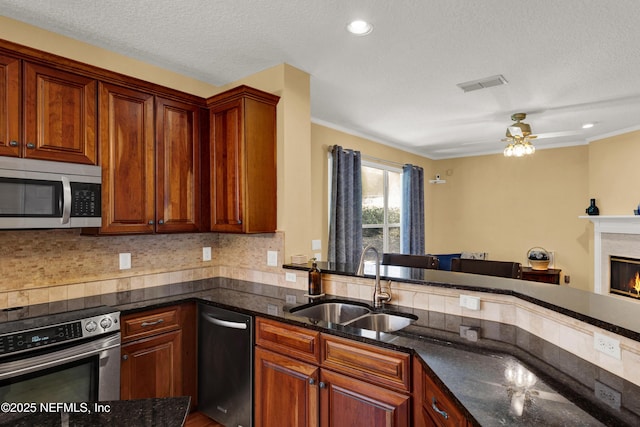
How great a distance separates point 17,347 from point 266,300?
1.33 metres

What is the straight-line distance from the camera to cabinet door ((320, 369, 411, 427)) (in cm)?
166

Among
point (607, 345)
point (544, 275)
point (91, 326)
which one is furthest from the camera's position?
point (544, 275)

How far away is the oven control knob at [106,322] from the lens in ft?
6.83

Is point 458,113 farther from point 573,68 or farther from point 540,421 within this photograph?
point 540,421

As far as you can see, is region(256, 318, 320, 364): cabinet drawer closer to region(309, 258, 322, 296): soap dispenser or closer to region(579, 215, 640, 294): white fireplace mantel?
region(309, 258, 322, 296): soap dispenser

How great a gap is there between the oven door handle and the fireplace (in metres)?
5.82

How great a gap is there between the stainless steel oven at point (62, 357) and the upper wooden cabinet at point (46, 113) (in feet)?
3.07

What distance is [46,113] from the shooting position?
2.12 metres

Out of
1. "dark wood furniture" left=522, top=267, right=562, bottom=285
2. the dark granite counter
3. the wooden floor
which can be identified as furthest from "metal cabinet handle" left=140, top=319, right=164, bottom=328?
"dark wood furniture" left=522, top=267, right=562, bottom=285

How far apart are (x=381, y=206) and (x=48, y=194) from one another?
175 inches

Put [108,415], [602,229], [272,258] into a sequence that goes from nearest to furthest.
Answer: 1. [108,415]
2. [272,258]
3. [602,229]

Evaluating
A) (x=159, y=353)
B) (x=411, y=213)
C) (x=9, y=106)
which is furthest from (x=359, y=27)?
(x=411, y=213)

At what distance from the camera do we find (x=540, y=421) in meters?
1.00

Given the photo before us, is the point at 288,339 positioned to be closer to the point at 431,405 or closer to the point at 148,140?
the point at 431,405
